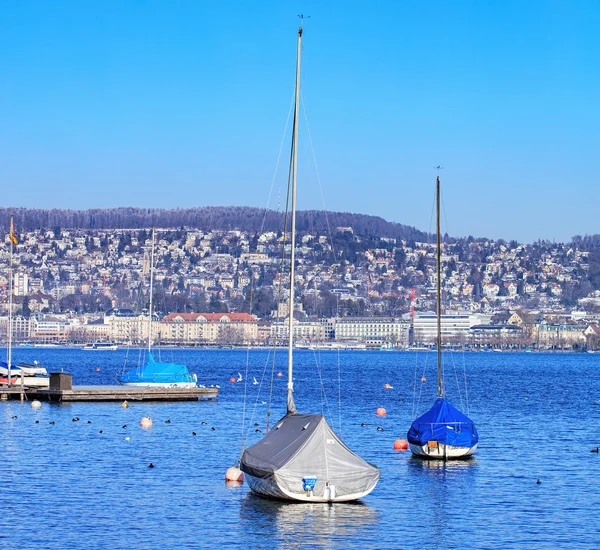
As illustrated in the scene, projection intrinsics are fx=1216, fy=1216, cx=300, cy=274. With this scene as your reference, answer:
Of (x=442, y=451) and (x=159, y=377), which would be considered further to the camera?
(x=159, y=377)

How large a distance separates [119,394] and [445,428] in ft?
87.1

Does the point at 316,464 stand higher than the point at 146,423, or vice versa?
the point at 316,464

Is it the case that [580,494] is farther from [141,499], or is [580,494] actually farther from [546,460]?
[141,499]

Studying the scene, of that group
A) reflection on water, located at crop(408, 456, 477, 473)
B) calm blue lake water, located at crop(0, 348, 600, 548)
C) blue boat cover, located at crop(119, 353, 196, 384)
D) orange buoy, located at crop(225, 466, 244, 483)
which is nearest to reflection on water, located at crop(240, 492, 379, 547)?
calm blue lake water, located at crop(0, 348, 600, 548)

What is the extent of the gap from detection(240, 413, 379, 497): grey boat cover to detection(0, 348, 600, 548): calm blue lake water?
0.72m

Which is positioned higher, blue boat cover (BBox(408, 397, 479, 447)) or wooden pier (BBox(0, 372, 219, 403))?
blue boat cover (BBox(408, 397, 479, 447))

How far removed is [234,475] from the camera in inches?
1351

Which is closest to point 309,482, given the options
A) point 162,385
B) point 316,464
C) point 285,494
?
point 316,464

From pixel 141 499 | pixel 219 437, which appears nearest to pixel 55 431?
pixel 219 437

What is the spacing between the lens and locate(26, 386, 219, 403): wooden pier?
198 ft

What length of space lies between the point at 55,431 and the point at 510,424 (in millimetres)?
20055

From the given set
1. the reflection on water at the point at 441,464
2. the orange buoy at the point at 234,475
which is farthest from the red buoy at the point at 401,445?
the orange buoy at the point at 234,475

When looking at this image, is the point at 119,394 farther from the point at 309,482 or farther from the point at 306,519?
the point at 306,519

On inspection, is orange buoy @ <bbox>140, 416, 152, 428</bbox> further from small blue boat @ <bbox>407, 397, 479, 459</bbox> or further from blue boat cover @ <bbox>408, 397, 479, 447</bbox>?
blue boat cover @ <bbox>408, 397, 479, 447</bbox>
